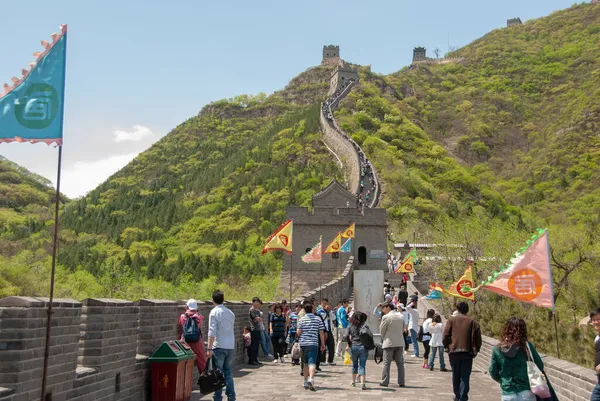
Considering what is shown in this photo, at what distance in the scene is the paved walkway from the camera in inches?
416

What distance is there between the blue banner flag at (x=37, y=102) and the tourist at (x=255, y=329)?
9.39m

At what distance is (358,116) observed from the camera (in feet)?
281

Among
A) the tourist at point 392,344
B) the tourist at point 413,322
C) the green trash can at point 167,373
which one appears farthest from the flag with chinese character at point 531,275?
the tourist at point 413,322

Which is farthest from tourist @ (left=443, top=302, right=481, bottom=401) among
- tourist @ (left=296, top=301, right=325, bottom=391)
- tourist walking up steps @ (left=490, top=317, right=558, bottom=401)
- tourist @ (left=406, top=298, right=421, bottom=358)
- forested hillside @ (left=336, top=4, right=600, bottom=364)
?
tourist @ (left=406, top=298, right=421, bottom=358)

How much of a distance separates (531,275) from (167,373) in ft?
16.5

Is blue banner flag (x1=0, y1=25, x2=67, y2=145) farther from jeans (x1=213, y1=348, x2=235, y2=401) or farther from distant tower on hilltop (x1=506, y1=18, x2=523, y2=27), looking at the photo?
distant tower on hilltop (x1=506, y1=18, x2=523, y2=27)

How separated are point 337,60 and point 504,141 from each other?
1495 inches

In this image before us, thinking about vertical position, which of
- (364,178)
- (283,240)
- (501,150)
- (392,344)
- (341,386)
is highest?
(501,150)

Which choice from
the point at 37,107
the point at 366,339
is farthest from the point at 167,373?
the point at 37,107

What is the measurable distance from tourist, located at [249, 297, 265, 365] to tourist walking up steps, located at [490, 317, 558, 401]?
28.8 ft

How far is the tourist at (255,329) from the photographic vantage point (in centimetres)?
1516

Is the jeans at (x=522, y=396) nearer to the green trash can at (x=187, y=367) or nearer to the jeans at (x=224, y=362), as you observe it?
the jeans at (x=224, y=362)

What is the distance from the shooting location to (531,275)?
30.2 feet

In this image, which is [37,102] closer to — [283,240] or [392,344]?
[392,344]
